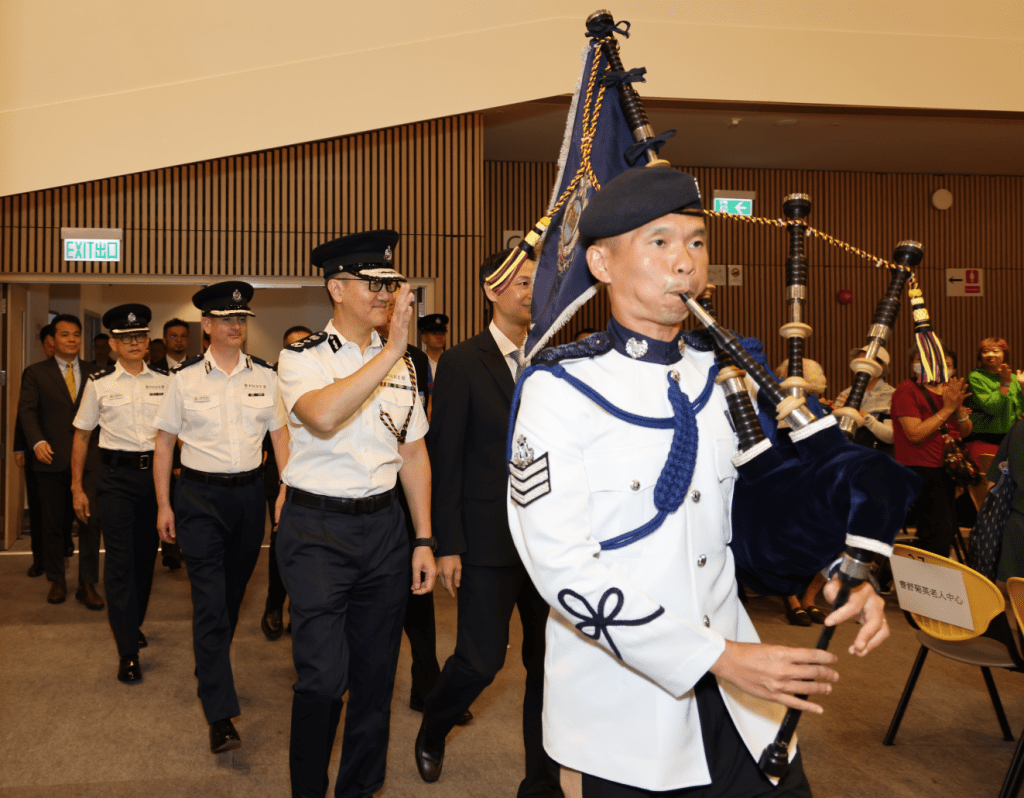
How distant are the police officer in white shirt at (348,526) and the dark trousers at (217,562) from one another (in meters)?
0.96

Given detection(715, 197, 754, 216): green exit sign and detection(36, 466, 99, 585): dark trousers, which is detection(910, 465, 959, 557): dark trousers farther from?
detection(36, 466, 99, 585): dark trousers

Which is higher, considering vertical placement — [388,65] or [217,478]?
[388,65]

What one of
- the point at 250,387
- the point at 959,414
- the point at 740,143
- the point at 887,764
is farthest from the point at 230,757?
the point at 740,143

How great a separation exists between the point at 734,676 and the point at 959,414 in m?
5.21

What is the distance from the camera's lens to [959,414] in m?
5.75

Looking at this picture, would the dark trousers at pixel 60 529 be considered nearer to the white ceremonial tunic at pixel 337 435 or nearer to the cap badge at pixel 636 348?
the white ceremonial tunic at pixel 337 435

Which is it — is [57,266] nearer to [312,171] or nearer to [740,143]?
[312,171]

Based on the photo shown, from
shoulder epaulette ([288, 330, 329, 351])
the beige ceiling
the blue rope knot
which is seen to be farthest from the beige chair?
the beige ceiling

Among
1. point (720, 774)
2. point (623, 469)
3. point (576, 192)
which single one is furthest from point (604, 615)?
point (576, 192)

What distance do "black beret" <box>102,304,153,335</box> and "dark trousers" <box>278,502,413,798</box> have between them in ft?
8.07

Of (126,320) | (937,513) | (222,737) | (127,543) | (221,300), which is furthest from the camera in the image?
(937,513)

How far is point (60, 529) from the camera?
563 cm

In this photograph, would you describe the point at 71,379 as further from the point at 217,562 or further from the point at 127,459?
the point at 217,562

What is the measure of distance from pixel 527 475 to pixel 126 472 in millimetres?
3460
